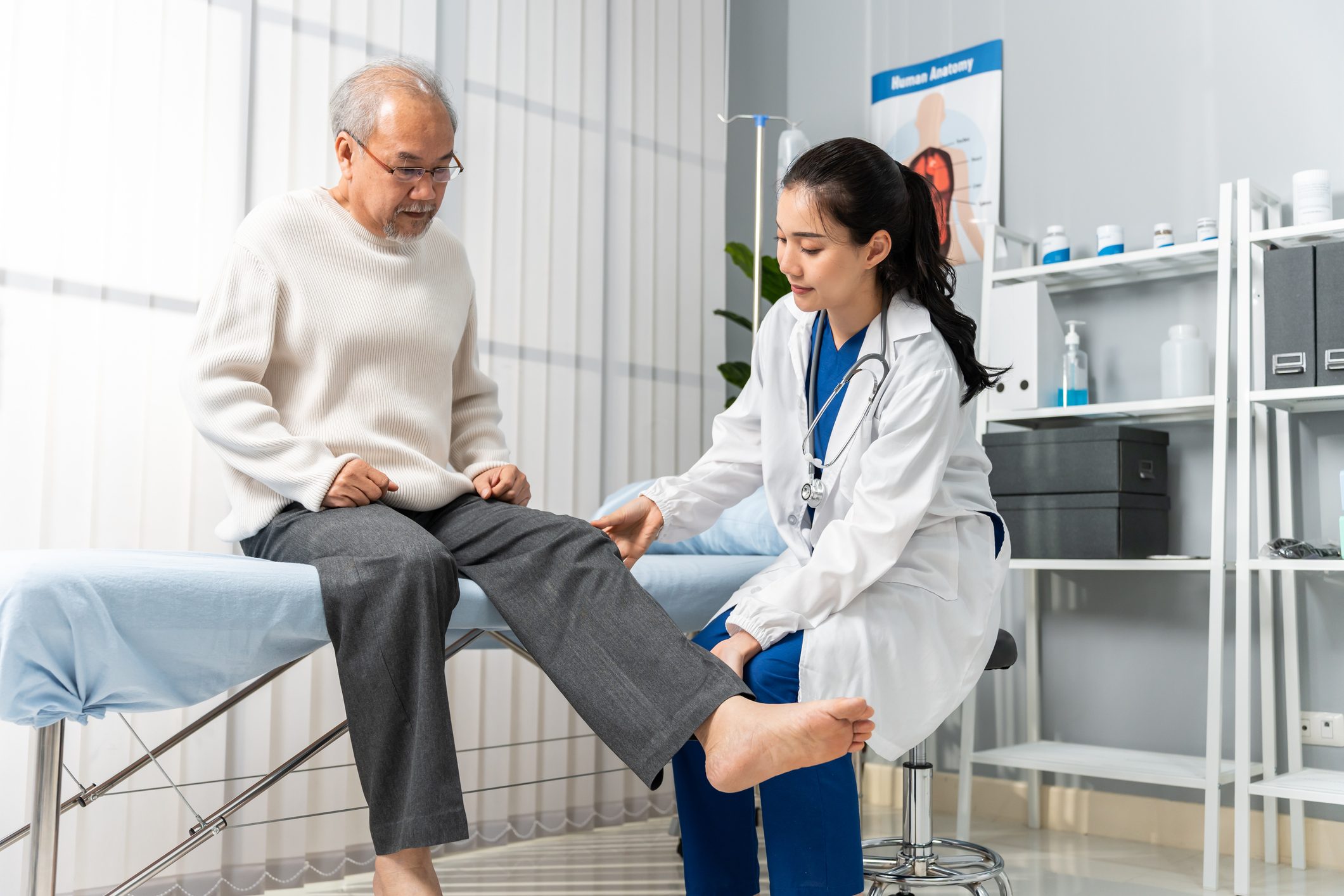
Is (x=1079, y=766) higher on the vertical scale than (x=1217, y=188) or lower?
lower

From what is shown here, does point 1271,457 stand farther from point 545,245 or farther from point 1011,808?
point 545,245

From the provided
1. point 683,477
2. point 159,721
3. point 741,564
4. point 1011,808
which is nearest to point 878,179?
point 683,477

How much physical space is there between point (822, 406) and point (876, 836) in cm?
134

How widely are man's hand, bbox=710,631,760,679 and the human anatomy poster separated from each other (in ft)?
5.31

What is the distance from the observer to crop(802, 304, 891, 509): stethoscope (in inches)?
58.2

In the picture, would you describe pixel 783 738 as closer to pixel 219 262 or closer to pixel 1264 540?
pixel 219 262

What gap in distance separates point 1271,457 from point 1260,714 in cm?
51

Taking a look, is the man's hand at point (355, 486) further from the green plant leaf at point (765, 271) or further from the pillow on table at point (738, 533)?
the green plant leaf at point (765, 271)

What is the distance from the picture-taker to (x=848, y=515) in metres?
1.39

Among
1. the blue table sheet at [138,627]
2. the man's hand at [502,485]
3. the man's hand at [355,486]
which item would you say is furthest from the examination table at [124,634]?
the man's hand at [502,485]

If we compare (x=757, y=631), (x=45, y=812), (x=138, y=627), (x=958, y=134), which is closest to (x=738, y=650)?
(x=757, y=631)

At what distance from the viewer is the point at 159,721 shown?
77.0 inches

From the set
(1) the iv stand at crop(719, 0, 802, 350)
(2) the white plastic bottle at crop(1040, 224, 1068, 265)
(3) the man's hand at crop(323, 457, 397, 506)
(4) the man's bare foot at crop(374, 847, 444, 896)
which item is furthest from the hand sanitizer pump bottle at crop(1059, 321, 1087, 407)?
(4) the man's bare foot at crop(374, 847, 444, 896)

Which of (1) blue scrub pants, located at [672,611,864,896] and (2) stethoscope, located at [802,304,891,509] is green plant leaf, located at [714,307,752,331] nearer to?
(2) stethoscope, located at [802,304,891,509]
